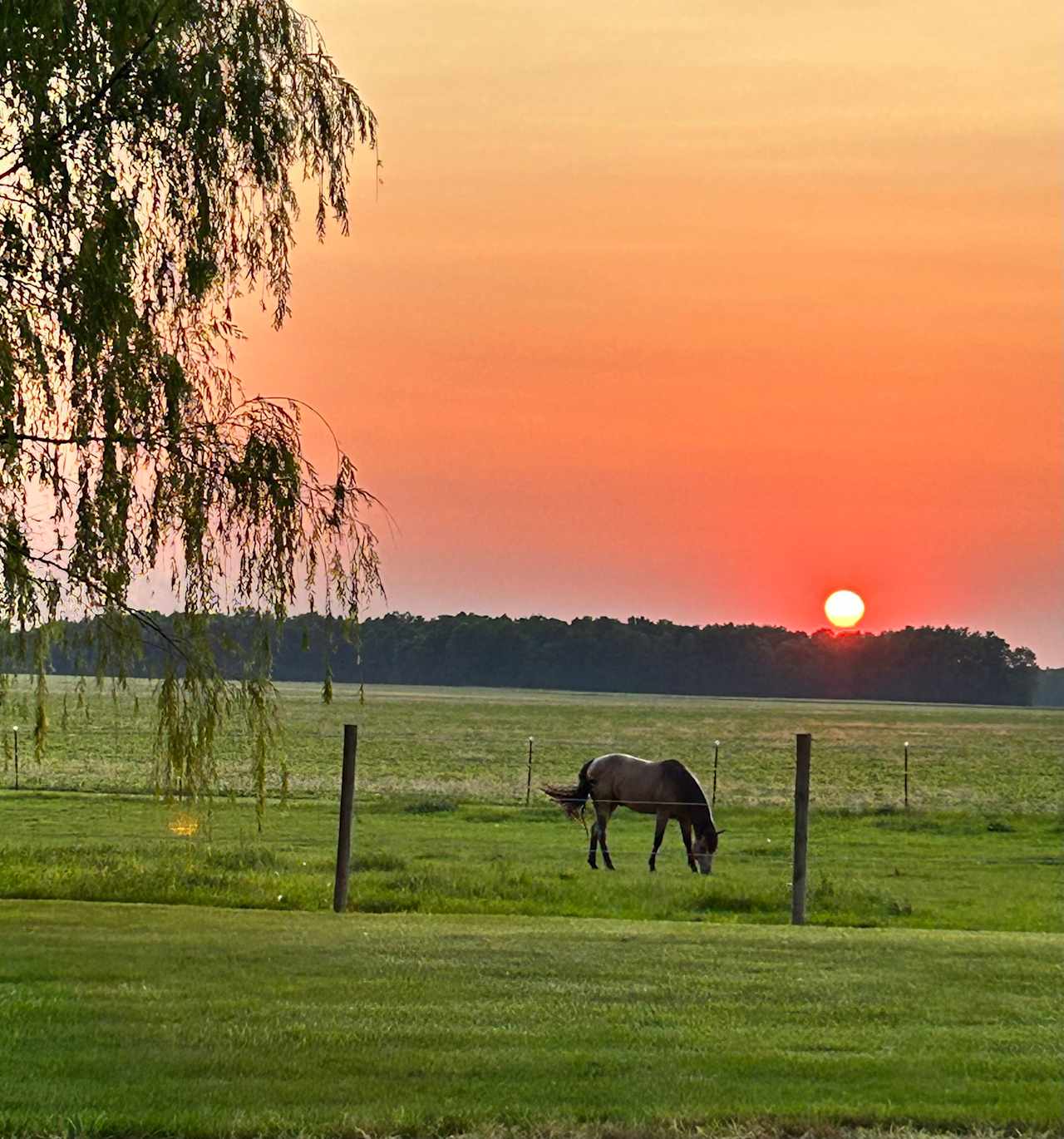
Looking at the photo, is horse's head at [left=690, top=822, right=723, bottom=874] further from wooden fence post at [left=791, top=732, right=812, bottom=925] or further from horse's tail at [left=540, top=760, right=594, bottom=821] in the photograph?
wooden fence post at [left=791, top=732, right=812, bottom=925]

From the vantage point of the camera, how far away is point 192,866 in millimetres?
19062

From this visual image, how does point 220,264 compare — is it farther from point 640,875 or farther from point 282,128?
point 640,875

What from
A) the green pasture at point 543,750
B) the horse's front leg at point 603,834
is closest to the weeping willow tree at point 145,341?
the green pasture at point 543,750

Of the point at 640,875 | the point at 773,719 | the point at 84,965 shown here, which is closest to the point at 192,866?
the point at 640,875

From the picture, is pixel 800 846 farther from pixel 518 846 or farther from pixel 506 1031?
pixel 518 846

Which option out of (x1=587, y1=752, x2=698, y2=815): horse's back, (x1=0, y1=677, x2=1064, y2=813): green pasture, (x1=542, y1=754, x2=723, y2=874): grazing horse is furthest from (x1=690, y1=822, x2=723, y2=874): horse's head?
(x1=0, y1=677, x2=1064, y2=813): green pasture

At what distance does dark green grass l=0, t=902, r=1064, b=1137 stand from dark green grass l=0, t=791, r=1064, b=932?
300cm

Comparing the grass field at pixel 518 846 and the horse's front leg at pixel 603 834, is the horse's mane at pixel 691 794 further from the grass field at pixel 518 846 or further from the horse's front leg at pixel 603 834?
the horse's front leg at pixel 603 834

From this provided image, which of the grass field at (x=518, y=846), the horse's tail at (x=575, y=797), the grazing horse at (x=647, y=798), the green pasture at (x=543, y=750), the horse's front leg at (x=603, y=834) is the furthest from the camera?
the green pasture at (x=543, y=750)

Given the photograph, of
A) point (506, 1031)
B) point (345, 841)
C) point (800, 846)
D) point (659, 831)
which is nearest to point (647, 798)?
point (659, 831)

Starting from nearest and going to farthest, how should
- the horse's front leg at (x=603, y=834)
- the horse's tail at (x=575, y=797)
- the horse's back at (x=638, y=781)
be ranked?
the horse's front leg at (x=603, y=834)
the horse's back at (x=638, y=781)
the horse's tail at (x=575, y=797)

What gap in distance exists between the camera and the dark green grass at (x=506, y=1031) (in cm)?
777

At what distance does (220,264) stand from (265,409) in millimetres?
1271

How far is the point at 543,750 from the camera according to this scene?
223 feet
